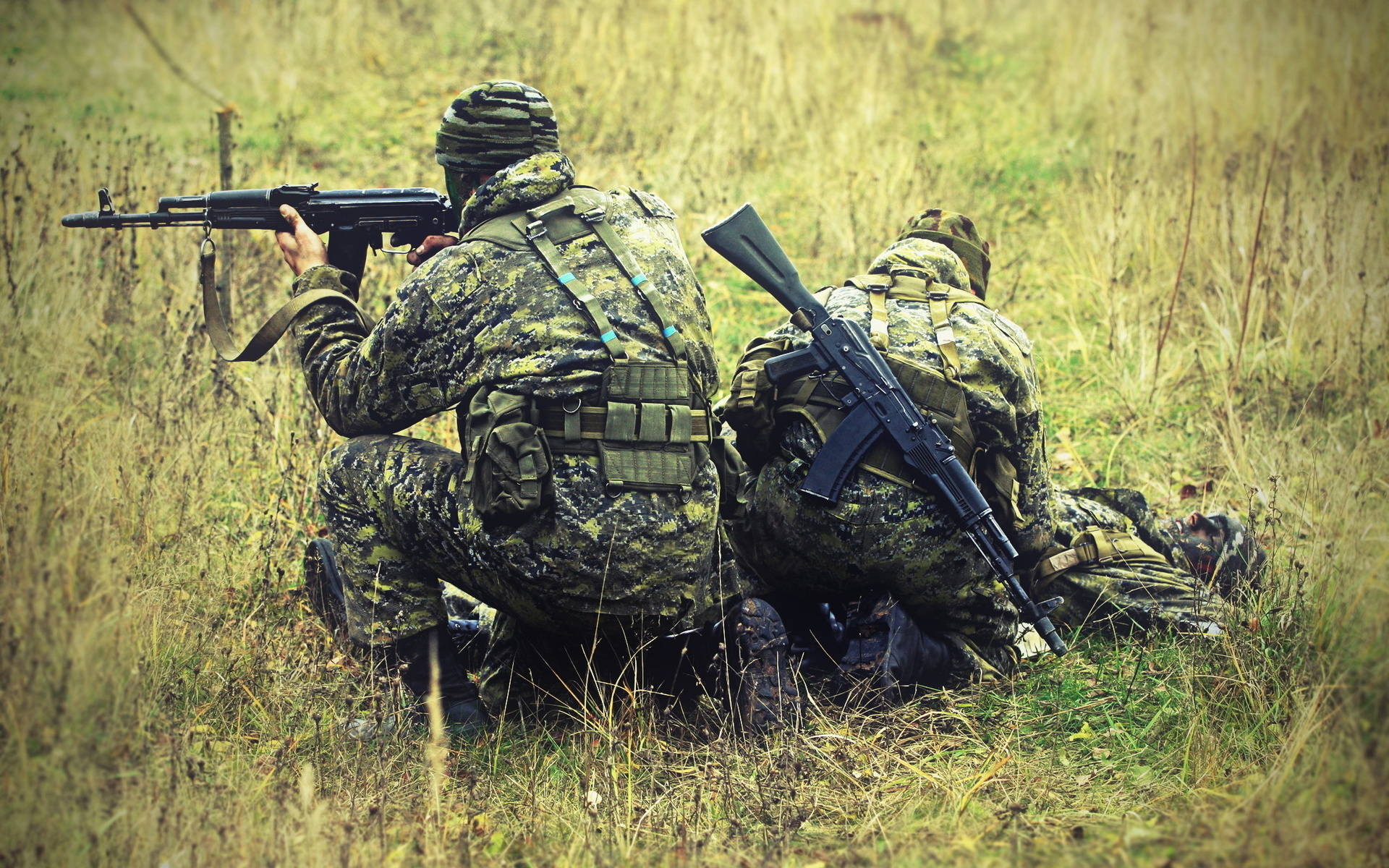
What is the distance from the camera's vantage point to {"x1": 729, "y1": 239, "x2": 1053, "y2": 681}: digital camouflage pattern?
332cm

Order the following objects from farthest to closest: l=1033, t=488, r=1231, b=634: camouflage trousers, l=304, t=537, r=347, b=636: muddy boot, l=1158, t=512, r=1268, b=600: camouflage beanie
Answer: l=1158, t=512, r=1268, b=600: camouflage beanie < l=1033, t=488, r=1231, b=634: camouflage trousers < l=304, t=537, r=347, b=636: muddy boot

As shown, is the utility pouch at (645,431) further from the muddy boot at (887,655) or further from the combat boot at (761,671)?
the muddy boot at (887,655)

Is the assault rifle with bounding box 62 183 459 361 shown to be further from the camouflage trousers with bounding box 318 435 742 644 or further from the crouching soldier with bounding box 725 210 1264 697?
the crouching soldier with bounding box 725 210 1264 697

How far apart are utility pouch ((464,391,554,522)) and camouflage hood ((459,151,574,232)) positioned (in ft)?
2.15

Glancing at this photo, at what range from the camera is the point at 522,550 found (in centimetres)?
295

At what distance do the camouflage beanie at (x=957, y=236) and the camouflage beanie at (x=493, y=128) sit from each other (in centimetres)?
149

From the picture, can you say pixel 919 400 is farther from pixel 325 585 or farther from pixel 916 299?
pixel 325 585

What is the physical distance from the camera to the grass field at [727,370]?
2336 mm

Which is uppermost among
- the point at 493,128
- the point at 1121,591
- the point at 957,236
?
the point at 493,128

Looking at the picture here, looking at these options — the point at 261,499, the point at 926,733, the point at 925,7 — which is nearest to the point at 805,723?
the point at 926,733

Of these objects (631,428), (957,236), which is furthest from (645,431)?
(957,236)

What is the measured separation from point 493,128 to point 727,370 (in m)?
2.73

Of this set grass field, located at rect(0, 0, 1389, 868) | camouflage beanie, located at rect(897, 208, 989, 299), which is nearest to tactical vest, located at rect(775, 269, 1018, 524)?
camouflage beanie, located at rect(897, 208, 989, 299)

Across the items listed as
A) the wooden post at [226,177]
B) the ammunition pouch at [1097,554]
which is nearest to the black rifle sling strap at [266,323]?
the wooden post at [226,177]
